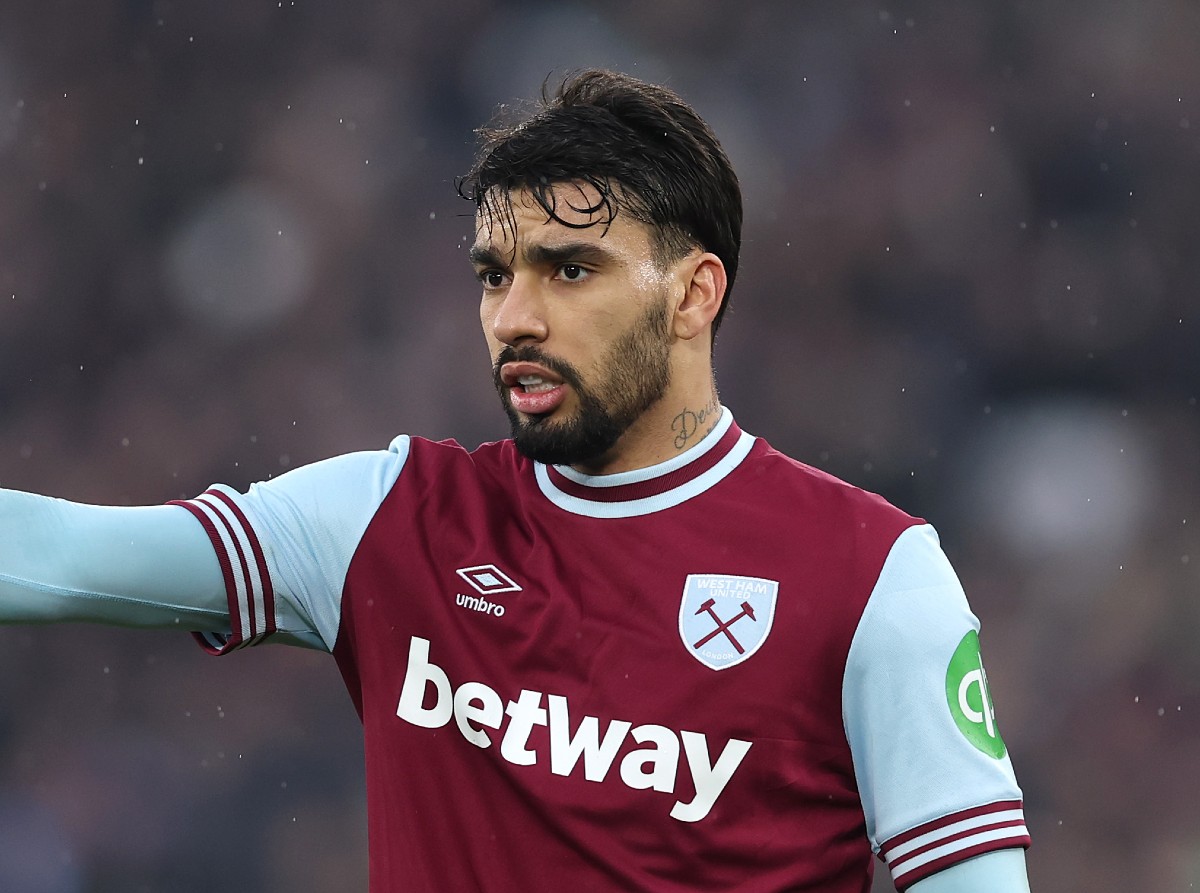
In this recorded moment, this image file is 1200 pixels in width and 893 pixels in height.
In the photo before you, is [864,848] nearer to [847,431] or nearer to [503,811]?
[503,811]

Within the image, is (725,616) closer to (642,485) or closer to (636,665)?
(636,665)

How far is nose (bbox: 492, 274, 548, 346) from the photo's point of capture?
7.37 feet

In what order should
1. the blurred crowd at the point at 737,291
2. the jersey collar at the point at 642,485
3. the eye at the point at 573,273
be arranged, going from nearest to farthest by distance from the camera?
the eye at the point at 573,273 → the jersey collar at the point at 642,485 → the blurred crowd at the point at 737,291

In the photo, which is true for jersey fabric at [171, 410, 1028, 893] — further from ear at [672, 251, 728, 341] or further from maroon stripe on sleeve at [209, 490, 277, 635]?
ear at [672, 251, 728, 341]

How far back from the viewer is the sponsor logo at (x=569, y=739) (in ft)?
7.11

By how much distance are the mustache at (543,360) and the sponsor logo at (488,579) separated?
0.28m

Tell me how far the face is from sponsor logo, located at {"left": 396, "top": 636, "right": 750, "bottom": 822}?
346 mm

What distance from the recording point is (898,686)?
2.10 meters

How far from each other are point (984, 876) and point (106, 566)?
1.19m

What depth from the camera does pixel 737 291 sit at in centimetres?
698

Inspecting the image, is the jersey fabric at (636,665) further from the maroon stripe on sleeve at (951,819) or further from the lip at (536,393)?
the lip at (536,393)

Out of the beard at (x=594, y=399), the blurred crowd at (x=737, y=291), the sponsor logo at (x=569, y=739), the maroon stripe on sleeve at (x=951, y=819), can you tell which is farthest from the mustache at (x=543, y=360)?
the blurred crowd at (x=737, y=291)

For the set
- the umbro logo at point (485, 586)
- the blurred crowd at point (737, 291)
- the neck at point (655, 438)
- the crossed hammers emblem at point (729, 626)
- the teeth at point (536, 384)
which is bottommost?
the crossed hammers emblem at point (729, 626)

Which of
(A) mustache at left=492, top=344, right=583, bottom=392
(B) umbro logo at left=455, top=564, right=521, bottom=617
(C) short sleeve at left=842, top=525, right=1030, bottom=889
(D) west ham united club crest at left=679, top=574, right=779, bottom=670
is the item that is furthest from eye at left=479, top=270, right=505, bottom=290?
(C) short sleeve at left=842, top=525, right=1030, bottom=889
